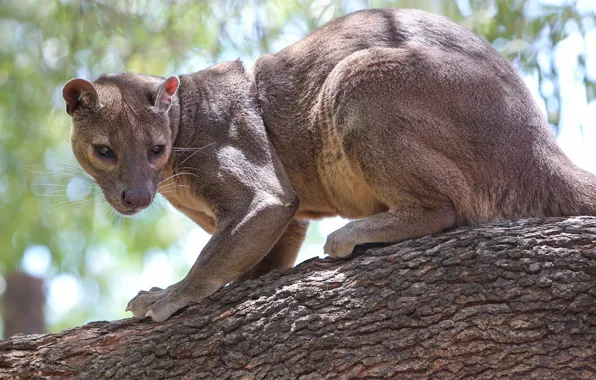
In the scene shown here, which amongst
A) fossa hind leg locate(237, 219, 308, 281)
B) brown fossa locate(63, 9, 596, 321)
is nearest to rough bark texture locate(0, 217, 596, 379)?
brown fossa locate(63, 9, 596, 321)

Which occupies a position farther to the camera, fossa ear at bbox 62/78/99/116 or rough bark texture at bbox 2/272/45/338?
rough bark texture at bbox 2/272/45/338

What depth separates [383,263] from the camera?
4.00m

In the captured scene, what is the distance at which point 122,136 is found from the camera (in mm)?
5027

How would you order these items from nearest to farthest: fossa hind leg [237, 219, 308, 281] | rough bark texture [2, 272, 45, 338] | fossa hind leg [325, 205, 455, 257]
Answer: fossa hind leg [325, 205, 455, 257] < fossa hind leg [237, 219, 308, 281] < rough bark texture [2, 272, 45, 338]

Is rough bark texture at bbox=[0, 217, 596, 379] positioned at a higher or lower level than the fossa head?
lower

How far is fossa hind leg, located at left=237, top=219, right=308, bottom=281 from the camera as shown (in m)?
5.62

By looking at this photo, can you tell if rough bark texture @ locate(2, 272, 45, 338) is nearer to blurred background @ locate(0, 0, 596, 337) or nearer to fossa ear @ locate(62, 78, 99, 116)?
blurred background @ locate(0, 0, 596, 337)

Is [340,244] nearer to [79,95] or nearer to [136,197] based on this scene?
[136,197]

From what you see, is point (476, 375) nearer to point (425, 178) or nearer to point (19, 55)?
point (425, 178)

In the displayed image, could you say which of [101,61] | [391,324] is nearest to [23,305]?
[101,61]

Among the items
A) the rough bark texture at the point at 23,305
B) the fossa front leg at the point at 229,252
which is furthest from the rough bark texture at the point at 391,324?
the rough bark texture at the point at 23,305

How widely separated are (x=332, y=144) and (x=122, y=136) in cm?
148

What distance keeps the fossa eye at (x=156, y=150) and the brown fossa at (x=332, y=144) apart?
Result: 15 millimetres

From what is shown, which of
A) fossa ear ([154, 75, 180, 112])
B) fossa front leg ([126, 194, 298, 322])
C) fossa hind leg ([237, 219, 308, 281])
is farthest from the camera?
fossa hind leg ([237, 219, 308, 281])
